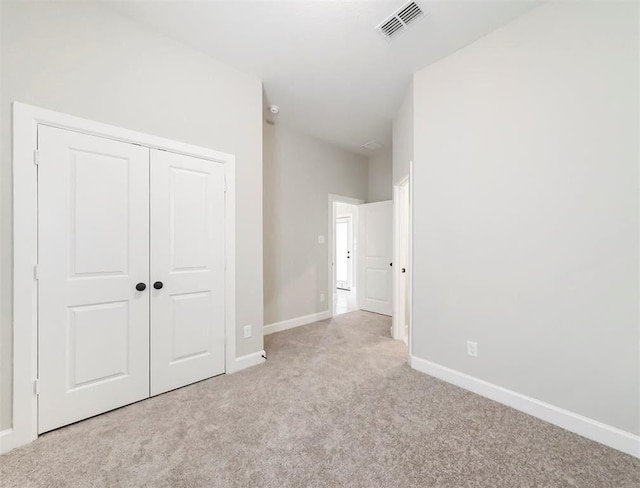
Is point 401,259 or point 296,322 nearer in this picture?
point 401,259

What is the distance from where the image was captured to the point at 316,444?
162 centimetres

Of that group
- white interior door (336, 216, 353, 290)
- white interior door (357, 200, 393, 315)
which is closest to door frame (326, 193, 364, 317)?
white interior door (357, 200, 393, 315)

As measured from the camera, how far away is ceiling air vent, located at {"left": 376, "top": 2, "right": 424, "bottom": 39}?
6.27 feet

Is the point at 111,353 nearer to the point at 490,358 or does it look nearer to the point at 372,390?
the point at 372,390

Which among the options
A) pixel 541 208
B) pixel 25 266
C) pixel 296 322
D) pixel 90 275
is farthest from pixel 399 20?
pixel 296 322

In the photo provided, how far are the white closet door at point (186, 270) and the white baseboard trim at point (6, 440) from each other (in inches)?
29.1

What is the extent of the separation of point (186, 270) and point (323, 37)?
2260 mm

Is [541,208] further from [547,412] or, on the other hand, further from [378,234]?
[378,234]

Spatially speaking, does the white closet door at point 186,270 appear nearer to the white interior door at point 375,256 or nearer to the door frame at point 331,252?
the door frame at point 331,252

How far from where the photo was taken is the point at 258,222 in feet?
9.04

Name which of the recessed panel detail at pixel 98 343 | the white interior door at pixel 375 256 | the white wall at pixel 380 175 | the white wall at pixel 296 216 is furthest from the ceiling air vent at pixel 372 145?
the recessed panel detail at pixel 98 343

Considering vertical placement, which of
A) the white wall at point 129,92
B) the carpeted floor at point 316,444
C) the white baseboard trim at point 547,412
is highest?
the white wall at point 129,92

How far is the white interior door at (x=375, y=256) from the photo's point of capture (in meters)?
4.54

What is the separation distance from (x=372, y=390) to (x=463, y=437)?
732 millimetres
